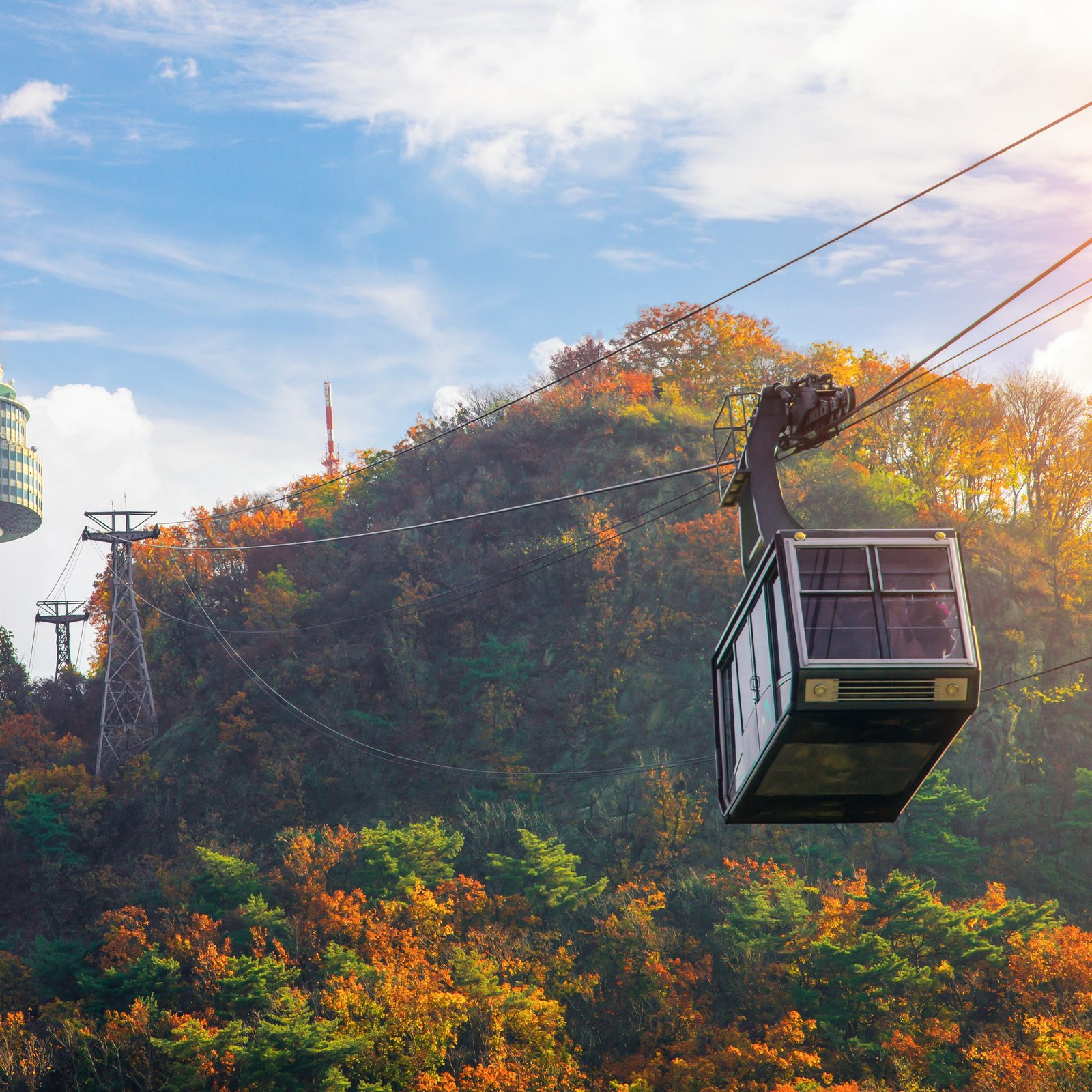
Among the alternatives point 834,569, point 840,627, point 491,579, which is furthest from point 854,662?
point 491,579

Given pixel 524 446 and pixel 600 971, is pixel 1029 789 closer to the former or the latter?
pixel 600 971

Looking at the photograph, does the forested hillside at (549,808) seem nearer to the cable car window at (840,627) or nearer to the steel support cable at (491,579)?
the steel support cable at (491,579)

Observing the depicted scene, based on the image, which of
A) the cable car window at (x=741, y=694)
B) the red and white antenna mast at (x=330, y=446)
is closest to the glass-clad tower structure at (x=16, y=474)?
the red and white antenna mast at (x=330, y=446)

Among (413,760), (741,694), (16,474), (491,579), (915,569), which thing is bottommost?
(413,760)

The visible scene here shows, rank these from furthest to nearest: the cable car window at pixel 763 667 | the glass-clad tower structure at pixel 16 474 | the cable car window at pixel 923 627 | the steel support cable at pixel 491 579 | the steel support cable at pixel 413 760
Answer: the glass-clad tower structure at pixel 16 474 < the steel support cable at pixel 491 579 < the steel support cable at pixel 413 760 < the cable car window at pixel 763 667 < the cable car window at pixel 923 627

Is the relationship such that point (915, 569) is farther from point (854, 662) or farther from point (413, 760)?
point (413, 760)

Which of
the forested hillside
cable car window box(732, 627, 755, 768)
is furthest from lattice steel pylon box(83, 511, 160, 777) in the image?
cable car window box(732, 627, 755, 768)
